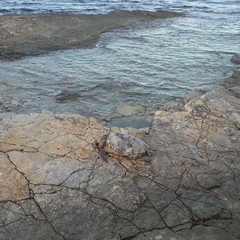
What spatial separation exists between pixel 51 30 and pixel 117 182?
9311mm

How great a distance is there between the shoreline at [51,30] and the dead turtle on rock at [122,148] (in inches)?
232

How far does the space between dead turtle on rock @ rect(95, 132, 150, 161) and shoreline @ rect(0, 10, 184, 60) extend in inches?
232

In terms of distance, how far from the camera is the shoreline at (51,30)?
34.5 ft

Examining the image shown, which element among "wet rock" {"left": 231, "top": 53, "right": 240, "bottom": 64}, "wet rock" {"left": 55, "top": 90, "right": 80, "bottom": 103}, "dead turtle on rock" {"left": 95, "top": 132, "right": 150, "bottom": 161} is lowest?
"wet rock" {"left": 231, "top": 53, "right": 240, "bottom": 64}

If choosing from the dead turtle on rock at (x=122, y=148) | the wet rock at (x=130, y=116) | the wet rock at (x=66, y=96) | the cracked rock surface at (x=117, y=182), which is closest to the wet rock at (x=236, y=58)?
the wet rock at (x=130, y=116)

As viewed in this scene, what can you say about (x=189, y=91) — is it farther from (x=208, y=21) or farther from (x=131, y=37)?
(x=208, y=21)

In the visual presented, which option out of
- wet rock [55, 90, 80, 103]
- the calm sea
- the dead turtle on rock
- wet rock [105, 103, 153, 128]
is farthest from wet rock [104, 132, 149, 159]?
wet rock [55, 90, 80, 103]

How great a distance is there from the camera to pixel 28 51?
10.2 m

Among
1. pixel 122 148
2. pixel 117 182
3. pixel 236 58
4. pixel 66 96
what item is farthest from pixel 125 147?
pixel 236 58

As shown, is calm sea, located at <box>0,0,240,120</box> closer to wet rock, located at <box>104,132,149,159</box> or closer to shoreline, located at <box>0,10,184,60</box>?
shoreline, located at <box>0,10,184,60</box>

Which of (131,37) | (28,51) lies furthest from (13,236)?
(131,37)

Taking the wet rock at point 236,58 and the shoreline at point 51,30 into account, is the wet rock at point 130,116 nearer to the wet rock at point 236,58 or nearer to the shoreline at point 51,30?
the wet rock at point 236,58

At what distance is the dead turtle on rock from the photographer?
4.60m

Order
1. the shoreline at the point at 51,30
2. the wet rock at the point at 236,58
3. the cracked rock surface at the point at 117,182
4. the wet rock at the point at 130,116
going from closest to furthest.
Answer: the cracked rock surface at the point at 117,182, the wet rock at the point at 130,116, the wet rock at the point at 236,58, the shoreline at the point at 51,30
